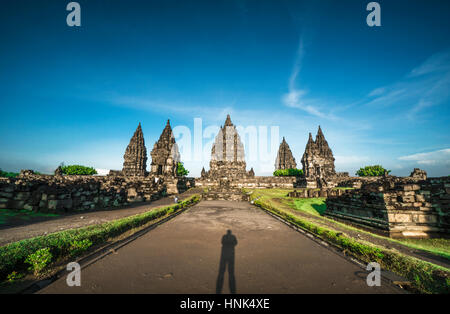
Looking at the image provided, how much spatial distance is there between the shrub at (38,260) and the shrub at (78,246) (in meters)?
0.47

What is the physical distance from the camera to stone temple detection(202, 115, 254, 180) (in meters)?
31.1

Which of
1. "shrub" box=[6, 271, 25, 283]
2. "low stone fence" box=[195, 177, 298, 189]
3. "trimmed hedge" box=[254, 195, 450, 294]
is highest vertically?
"shrub" box=[6, 271, 25, 283]

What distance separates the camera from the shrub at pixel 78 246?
137 inches

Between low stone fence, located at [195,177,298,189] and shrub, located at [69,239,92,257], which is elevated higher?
shrub, located at [69,239,92,257]

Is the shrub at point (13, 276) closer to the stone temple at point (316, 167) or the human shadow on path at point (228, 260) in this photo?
the human shadow on path at point (228, 260)

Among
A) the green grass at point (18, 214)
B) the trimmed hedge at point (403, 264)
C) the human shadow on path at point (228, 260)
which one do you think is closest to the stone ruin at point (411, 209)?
the trimmed hedge at point (403, 264)

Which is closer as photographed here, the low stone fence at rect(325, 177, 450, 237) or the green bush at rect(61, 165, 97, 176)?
the low stone fence at rect(325, 177, 450, 237)

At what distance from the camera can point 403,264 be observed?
2.96m

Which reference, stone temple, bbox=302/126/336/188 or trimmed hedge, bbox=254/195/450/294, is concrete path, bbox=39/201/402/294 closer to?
trimmed hedge, bbox=254/195/450/294

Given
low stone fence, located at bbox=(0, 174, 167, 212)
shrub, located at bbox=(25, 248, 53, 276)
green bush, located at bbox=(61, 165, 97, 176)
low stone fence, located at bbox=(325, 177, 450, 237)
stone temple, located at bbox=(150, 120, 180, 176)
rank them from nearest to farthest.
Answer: shrub, located at bbox=(25, 248, 53, 276) → low stone fence, located at bbox=(325, 177, 450, 237) → low stone fence, located at bbox=(0, 174, 167, 212) → stone temple, located at bbox=(150, 120, 180, 176) → green bush, located at bbox=(61, 165, 97, 176)

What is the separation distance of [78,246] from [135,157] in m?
40.2

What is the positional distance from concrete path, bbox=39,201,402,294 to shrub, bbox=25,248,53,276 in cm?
54

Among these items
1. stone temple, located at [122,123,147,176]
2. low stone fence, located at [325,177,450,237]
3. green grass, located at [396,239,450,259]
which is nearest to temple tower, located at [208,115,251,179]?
stone temple, located at [122,123,147,176]

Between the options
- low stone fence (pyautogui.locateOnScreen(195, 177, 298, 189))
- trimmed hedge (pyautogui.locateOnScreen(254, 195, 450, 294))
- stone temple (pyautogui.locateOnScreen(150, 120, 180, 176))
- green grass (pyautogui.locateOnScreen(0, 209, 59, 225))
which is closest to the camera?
trimmed hedge (pyautogui.locateOnScreen(254, 195, 450, 294))
